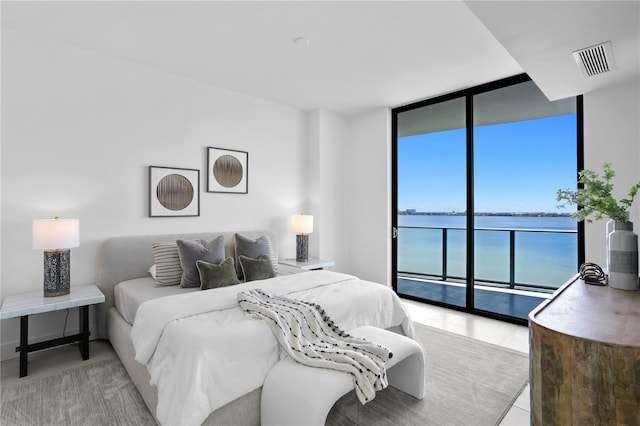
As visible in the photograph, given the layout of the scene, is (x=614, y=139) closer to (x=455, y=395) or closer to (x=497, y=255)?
(x=497, y=255)

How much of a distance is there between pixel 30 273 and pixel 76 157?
Result: 3.60ft

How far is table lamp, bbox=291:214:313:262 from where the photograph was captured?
178 inches

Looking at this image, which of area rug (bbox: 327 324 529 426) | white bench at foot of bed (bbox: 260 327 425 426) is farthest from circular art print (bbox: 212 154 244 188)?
area rug (bbox: 327 324 529 426)

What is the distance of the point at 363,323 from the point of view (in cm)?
262

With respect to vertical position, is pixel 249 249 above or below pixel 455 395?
above

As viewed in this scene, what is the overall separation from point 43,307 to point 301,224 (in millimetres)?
2778

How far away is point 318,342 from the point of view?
80.8 inches

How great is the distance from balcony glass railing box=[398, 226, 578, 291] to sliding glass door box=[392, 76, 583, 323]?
1 centimetres

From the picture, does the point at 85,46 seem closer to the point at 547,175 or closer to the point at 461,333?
the point at 461,333

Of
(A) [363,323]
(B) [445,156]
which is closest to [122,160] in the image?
(A) [363,323]

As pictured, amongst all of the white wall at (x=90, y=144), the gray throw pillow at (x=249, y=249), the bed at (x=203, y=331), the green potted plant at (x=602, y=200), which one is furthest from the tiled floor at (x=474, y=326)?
the white wall at (x=90, y=144)

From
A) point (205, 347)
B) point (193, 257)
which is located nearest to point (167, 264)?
point (193, 257)

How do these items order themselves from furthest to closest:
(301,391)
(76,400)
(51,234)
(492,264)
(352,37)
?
(492,264) → (352,37) → (51,234) → (76,400) → (301,391)

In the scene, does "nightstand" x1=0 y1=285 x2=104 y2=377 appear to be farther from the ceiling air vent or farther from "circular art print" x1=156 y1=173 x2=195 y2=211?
the ceiling air vent
